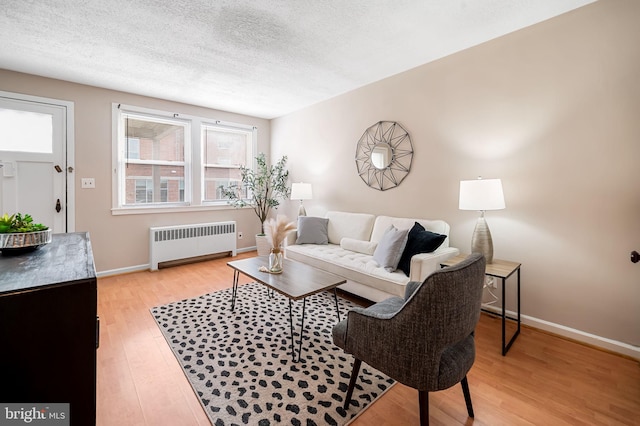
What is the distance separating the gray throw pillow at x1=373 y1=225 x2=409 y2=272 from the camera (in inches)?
107

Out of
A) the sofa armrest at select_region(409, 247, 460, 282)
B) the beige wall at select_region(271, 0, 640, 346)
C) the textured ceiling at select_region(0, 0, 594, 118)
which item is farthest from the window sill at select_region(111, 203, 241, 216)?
the sofa armrest at select_region(409, 247, 460, 282)

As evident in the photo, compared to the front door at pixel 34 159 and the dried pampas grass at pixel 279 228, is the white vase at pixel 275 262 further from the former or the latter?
the front door at pixel 34 159

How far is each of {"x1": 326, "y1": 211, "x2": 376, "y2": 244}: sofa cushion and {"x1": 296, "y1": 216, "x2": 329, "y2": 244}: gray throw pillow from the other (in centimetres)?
10

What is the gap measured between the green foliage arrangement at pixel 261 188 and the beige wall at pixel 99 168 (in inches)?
46.0

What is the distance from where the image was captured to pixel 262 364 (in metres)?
2.00

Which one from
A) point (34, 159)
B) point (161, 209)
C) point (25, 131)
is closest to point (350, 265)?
point (161, 209)

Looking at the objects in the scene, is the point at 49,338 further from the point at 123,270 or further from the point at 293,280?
the point at 123,270

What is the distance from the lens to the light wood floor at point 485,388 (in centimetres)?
156

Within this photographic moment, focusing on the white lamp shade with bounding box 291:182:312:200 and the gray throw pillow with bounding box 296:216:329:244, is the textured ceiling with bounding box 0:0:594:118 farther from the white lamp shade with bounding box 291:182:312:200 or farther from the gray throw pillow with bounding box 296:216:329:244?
the gray throw pillow with bounding box 296:216:329:244

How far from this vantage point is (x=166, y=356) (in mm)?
2117

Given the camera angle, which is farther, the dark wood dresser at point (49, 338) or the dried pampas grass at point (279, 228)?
the dried pampas grass at point (279, 228)

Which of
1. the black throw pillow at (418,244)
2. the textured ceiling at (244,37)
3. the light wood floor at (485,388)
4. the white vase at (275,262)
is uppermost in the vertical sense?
the textured ceiling at (244,37)

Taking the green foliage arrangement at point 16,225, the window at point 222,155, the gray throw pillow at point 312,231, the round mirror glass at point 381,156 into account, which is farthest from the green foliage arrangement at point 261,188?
the green foliage arrangement at point 16,225

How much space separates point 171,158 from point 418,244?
389cm
